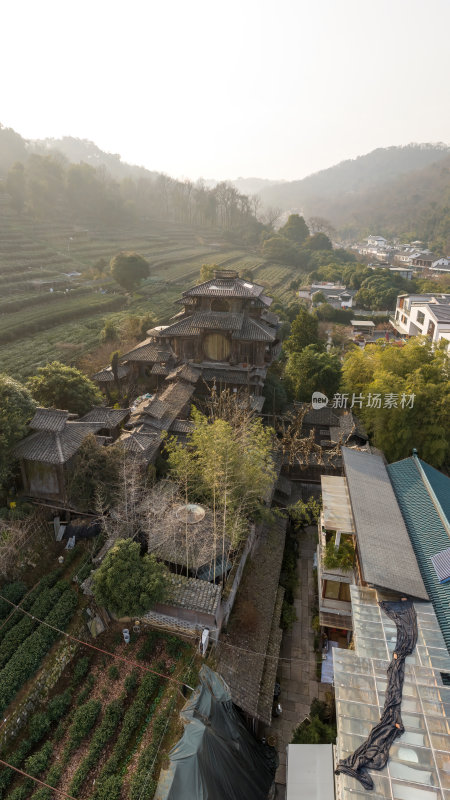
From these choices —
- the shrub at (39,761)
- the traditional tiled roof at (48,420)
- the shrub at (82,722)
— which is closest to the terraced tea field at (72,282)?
the traditional tiled roof at (48,420)

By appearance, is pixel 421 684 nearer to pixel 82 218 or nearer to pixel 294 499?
pixel 294 499

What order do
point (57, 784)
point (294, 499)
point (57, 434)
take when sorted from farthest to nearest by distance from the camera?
point (294, 499), point (57, 434), point (57, 784)

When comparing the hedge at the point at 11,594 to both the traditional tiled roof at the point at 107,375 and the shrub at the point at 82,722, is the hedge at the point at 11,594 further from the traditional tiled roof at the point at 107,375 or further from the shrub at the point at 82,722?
the traditional tiled roof at the point at 107,375

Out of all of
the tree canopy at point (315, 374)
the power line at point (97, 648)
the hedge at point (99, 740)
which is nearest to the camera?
the hedge at point (99, 740)

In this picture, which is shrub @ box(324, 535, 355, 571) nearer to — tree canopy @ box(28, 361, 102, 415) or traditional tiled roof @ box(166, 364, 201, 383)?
tree canopy @ box(28, 361, 102, 415)

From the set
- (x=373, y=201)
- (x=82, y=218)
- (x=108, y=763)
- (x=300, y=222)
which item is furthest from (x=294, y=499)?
(x=373, y=201)
